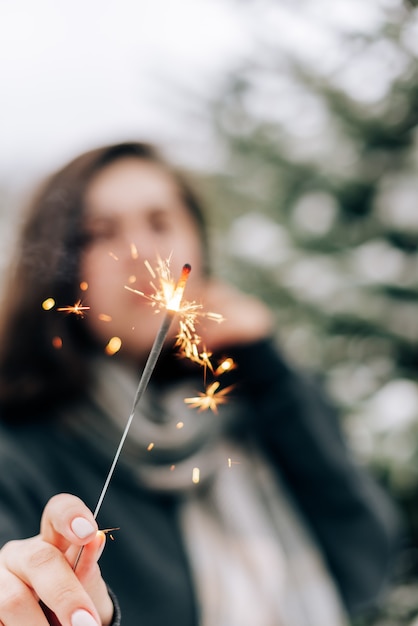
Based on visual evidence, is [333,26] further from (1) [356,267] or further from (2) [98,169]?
(1) [356,267]

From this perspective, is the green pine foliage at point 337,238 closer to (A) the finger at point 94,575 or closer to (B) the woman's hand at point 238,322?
(B) the woman's hand at point 238,322

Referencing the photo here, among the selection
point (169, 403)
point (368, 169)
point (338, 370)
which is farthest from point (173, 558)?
point (368, 169)

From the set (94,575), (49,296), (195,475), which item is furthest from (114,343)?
(195,475)

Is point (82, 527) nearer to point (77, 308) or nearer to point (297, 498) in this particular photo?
point (77, 308)

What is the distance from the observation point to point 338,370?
1142 mm

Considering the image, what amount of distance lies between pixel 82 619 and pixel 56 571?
0.07 feet

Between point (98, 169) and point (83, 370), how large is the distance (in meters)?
0.18

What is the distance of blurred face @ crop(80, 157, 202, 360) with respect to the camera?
310mm

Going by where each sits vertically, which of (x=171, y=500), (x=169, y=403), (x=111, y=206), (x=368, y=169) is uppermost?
(x=111, y=206)

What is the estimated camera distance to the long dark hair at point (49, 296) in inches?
15.2

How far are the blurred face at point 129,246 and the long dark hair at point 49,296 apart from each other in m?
0.01

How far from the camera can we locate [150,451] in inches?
23.5

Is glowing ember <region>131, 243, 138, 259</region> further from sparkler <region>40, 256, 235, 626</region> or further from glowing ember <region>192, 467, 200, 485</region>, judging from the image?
glowing ember <region>192, 467, 200, 485</region>

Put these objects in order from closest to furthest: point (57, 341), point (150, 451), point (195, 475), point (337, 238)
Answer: point (57, 341), point (150, 451), point (195, 475), point (337, 238)
